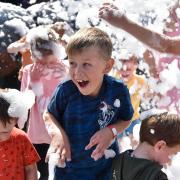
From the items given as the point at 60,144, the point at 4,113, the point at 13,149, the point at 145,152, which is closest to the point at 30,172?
the point at 13,149

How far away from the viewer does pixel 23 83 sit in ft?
8.93

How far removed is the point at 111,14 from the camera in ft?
6.29

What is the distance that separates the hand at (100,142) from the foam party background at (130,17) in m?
0.37

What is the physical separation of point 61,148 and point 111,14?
22.2 inches

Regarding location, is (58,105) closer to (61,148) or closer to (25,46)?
(61,148)

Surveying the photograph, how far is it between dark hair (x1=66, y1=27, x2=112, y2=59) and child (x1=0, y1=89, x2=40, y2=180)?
1.44 ft

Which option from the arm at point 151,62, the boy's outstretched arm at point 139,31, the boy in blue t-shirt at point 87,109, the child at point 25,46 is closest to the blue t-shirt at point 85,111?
the boy in blue t-shirt at point 87,109

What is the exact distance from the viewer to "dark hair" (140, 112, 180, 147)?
1.65m

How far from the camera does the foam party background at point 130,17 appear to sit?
2191 millimetres

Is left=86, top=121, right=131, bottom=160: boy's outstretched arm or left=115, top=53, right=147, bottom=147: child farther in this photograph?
left=115, top=53, right=147, bottom=147: child

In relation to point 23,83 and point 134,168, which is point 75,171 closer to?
point 134,168

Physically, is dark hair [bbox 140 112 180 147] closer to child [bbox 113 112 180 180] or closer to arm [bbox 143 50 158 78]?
child [bbox 113 112 180 180]

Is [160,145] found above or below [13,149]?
above

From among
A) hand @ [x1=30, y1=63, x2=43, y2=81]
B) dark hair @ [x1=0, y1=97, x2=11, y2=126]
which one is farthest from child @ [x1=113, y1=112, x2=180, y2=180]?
hand @ [x1=30, y1=63, x2=43, y2=81]
